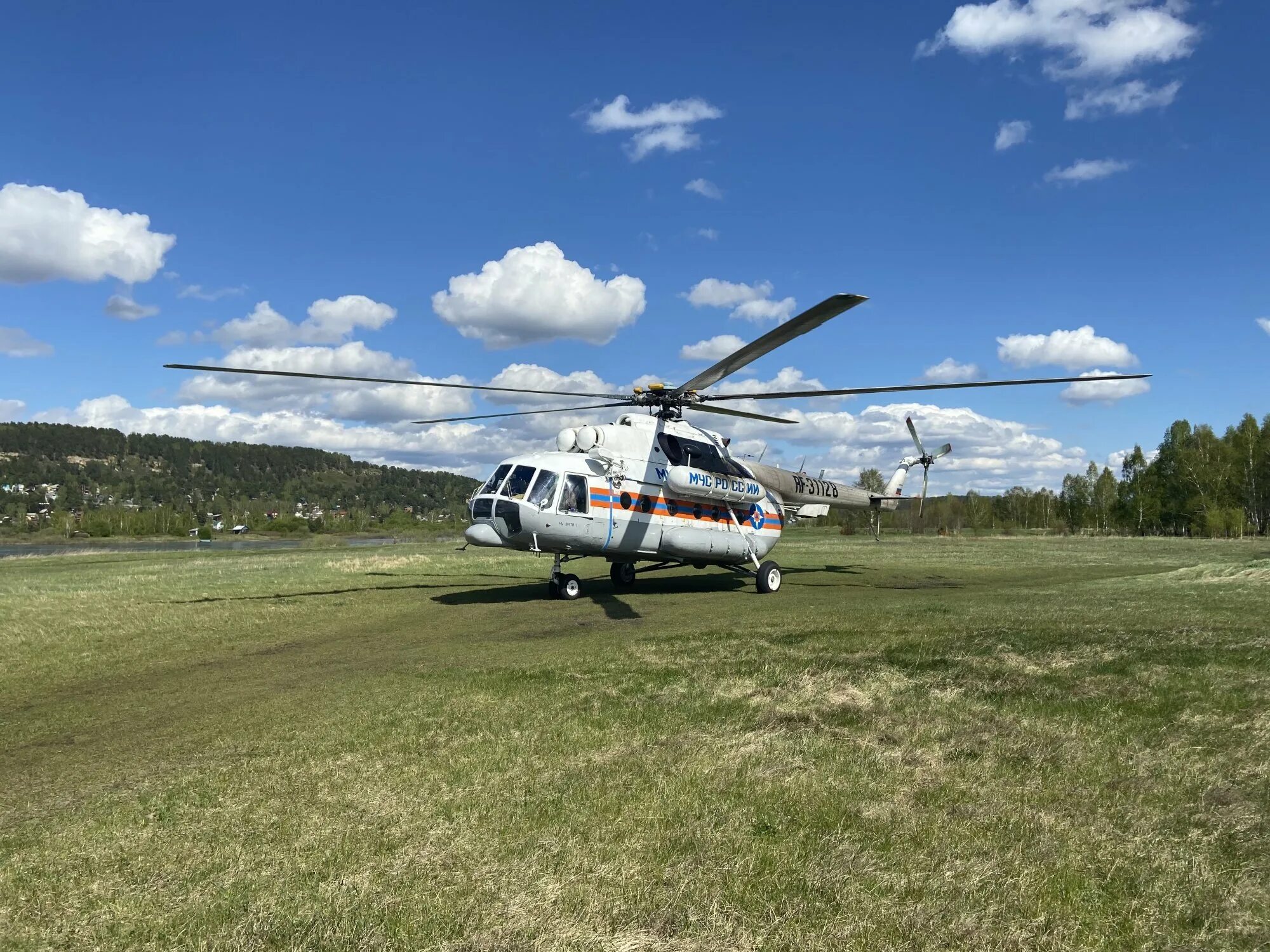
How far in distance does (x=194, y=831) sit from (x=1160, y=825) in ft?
22.1

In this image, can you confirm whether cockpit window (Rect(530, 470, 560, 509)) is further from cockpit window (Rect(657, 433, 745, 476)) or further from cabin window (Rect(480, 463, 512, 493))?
cockpit window (Rect(657, 433, 745, 476))

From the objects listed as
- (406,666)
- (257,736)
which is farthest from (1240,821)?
(406,666)

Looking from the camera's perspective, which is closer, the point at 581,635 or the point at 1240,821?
the point at 1240,821

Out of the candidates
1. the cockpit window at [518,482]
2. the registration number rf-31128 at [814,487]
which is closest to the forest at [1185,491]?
the registration number rf-31128 at [814,487]

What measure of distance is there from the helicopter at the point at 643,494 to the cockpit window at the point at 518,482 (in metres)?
0.02

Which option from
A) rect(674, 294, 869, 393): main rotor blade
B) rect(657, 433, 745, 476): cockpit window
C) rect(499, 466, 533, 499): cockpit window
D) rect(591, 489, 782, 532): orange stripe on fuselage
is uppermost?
rect(674, 294, 869, 393): main rotor blade

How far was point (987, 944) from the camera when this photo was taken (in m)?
4.08

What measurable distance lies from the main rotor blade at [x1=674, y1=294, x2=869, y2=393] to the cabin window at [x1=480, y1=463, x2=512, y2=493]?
4.60 m

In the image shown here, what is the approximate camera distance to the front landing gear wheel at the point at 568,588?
2019cm

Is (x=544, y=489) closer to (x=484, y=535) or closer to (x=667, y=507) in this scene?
(x=484, y=535)

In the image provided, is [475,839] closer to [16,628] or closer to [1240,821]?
[1240,821]

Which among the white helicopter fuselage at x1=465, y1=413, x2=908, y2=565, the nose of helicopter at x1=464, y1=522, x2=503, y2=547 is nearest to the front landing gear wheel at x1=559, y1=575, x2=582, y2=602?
the white helicopter fuselage at x1=465, y1=413, x2=908, y2=565

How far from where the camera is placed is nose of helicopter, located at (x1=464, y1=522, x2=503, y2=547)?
18.7 meters

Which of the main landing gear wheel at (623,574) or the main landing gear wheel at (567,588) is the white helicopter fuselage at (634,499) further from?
the main landing gear wheel at (623,574)
